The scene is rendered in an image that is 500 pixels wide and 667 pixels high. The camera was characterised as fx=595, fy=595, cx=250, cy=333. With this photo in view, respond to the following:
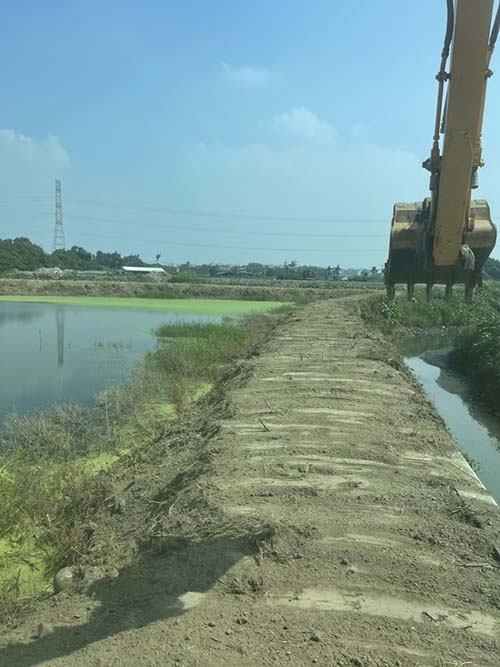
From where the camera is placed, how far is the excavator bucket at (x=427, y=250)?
483 centimetres

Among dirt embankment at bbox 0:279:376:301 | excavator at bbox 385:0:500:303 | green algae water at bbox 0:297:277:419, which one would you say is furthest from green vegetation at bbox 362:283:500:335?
excavator at bbox 385:0:500:303

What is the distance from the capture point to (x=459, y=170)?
4473 mm

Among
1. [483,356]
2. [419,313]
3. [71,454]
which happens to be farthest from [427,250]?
[419,313]

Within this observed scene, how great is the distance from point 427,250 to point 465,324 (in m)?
28.9

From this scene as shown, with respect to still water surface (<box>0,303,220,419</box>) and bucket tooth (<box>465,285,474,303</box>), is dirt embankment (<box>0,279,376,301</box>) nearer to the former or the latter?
still water surface (<box>0,303,220,419</box>)

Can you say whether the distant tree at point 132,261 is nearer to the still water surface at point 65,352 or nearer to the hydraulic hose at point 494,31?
the still water surface at point 65,352

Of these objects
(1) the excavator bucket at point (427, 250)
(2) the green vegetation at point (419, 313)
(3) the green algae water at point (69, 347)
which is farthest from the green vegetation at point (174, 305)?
(1) the excavator bucket at point (427, 250)

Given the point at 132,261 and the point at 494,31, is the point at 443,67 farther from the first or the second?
the point at 132,261

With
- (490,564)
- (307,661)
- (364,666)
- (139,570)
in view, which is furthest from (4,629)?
(490,564)

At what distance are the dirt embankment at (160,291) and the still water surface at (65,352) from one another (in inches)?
589

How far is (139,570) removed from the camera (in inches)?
156

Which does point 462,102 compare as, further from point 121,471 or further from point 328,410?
point 121,471

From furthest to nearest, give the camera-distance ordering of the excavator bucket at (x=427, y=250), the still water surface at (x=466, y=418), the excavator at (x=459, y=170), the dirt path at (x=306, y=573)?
the still water surface at (x=466, y=418)
the excavator bucket at (x=427, y=250)
the excavator at (x=459, y=170)
the dirt path at (x=306, y=573)

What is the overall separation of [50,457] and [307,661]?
6002 millimetres
